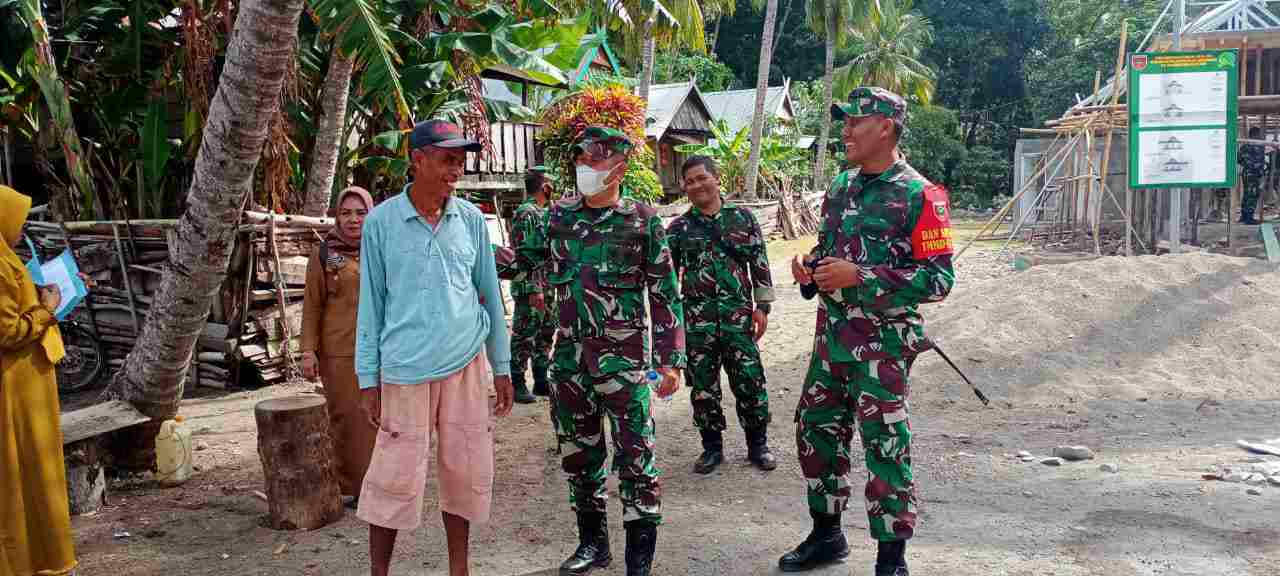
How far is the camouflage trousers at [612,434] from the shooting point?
3.75m

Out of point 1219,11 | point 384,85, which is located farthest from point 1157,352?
point 1219,11

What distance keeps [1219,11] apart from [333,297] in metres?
19.5

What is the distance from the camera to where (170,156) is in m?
9.20

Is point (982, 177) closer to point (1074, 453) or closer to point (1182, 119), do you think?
point (1182, 119)

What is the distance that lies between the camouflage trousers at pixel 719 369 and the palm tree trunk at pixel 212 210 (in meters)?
2.70

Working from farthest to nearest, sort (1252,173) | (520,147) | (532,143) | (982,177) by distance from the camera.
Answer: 1. (982,177)
2. (1252,173)
3. (532,143)
4. (520,147)

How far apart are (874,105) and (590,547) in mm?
2233

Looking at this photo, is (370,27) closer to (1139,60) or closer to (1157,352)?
(1157,352)

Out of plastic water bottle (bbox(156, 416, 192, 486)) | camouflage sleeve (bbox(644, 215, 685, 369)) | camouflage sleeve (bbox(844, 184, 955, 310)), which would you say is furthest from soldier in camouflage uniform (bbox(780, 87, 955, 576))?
plastic water bottle (bbox(156, 416, 192, 486))

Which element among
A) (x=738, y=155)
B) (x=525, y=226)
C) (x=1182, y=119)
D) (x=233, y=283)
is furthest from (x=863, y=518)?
(x=738, y=155)

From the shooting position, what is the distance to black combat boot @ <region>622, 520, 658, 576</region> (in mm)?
3787

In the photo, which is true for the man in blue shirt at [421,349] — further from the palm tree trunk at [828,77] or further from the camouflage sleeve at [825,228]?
the palm tree trunk at [828,77]

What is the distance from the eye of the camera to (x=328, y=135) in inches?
353

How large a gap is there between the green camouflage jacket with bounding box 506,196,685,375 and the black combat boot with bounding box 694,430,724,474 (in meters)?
1.91
